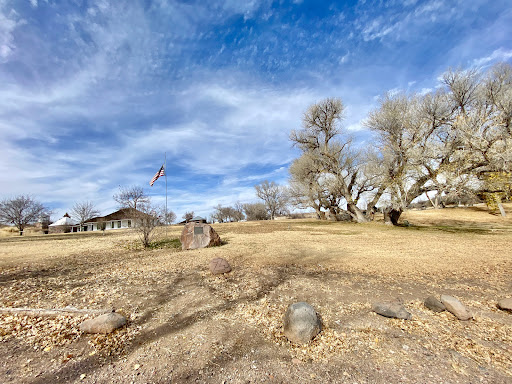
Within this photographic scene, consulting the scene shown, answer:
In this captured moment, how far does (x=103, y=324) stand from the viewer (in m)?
3.50

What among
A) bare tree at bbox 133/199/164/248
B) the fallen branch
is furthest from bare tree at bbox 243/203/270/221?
the fallen branch

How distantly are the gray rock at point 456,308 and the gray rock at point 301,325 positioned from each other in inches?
91.2

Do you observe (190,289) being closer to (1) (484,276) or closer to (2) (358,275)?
(2) (358,275)

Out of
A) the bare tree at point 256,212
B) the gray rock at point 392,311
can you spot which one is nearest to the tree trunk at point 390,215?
the gray rock at point 392,311

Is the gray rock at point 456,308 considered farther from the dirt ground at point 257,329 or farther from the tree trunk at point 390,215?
the tree trunk at point 390,215

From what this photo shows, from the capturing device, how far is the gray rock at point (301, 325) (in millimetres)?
3191

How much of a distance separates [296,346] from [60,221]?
61.6 meters

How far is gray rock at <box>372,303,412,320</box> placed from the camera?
369cm

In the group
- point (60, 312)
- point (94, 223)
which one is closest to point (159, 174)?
point (60, 312)

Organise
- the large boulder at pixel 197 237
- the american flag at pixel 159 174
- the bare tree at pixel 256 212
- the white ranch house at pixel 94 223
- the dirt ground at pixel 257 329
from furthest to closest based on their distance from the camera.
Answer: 1. the bare tree at pixel 256 212
2. the white ranch house at pixel 94 223
3. the american flag at pixel 159 174
4. the large boulder at pixel 197 237
5. the dirt ground at pixel 257 329

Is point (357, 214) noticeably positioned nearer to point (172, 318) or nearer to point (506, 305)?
point (506, 305)

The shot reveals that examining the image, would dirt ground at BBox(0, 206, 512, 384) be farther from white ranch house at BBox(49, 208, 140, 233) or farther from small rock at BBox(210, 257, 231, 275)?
white ranch house at BBox(49, 208, 140, 233)

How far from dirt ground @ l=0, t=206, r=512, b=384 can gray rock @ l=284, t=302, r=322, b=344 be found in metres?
0.10

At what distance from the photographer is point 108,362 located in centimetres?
281
